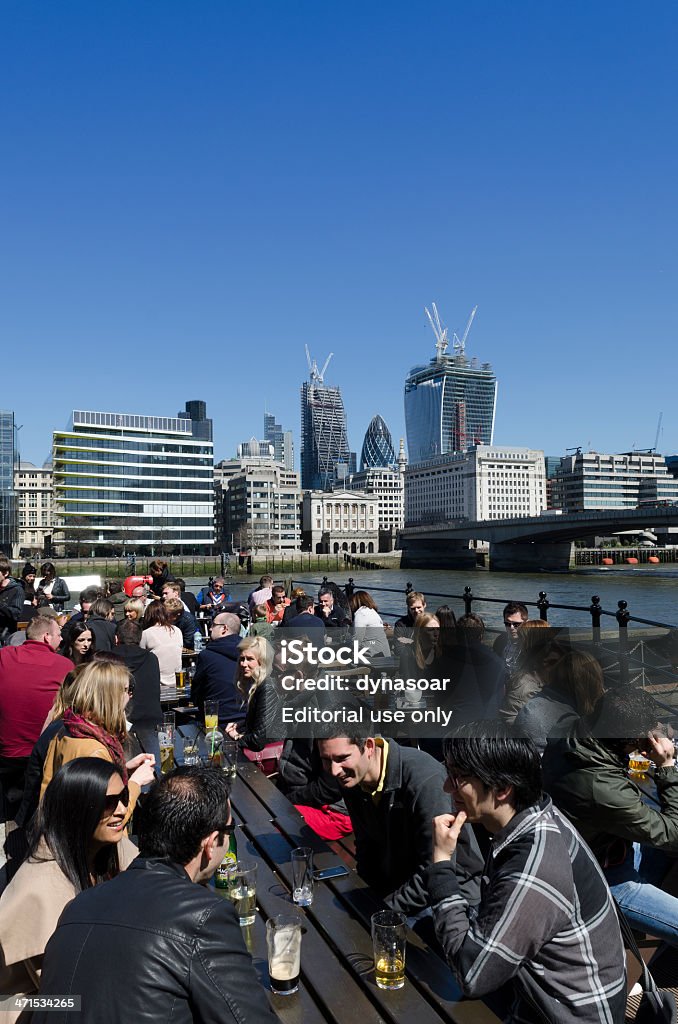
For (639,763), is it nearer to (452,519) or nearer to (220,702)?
(220,702)

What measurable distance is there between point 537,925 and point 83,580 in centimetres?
1989

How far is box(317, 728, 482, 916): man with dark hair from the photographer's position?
284 centimetres

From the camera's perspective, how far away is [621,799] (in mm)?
2805

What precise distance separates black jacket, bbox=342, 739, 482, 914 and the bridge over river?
50.9m

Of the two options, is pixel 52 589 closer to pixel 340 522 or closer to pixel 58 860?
pixel 58 860

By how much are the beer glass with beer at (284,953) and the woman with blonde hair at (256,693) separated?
101 inches

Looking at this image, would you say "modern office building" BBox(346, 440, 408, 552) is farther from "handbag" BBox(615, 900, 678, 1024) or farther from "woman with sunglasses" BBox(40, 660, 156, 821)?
"handbag" BBox(615, 900, 678, 1024)

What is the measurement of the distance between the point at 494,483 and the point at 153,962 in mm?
141661

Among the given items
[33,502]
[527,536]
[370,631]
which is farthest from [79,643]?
[33,502]

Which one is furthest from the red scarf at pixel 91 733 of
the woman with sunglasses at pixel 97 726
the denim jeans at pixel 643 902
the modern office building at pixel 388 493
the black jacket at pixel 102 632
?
the modern office building at pixel 388 493

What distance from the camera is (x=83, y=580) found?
66.2 feet

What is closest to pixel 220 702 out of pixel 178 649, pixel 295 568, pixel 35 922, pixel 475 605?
pixel 178 649

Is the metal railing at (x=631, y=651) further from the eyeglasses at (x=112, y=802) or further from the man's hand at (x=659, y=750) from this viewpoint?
the eyeglasses at (x=112, y=802)

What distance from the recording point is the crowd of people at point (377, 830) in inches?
65.7
